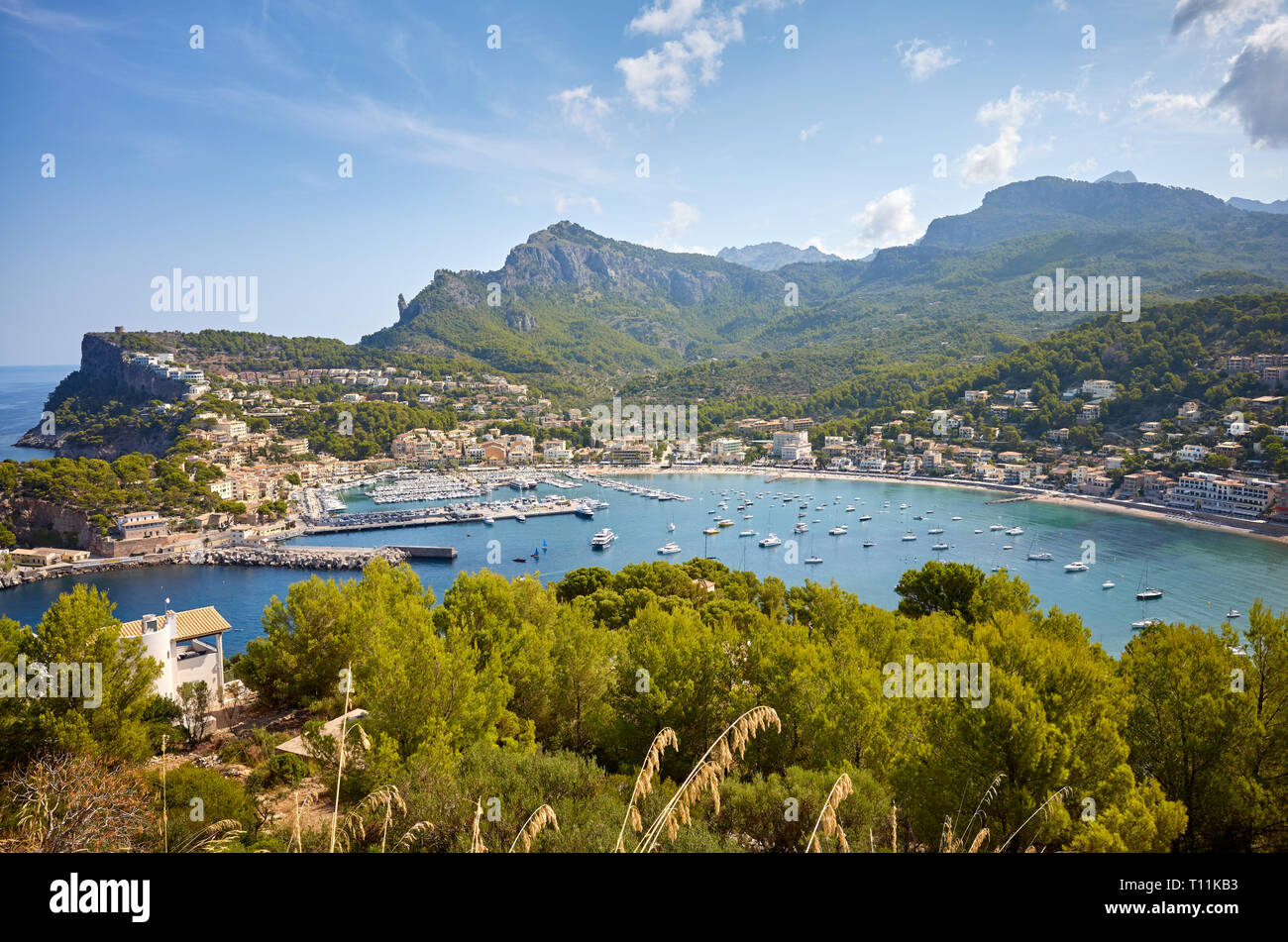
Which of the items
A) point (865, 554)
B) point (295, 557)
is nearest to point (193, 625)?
point (295, 557)

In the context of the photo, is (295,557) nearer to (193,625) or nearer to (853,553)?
(193,625)

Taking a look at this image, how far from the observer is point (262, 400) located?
2281 inches

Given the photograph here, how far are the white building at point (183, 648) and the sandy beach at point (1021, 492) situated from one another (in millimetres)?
37052

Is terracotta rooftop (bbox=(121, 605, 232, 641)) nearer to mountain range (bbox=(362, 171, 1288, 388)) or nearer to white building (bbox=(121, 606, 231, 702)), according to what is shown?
white building (bbox=(121, 606, 231, 702))

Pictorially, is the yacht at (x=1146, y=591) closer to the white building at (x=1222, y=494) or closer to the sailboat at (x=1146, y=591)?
the sailboat at (x=1146, y=591)

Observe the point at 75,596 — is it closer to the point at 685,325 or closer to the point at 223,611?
the point at 223,611

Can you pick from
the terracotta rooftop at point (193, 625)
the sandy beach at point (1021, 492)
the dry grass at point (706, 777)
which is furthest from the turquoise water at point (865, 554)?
the dry grass at point (706, 777)

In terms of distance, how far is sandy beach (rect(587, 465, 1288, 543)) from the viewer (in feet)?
96.8

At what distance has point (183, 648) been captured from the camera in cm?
1052

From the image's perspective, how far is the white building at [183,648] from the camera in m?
9.30

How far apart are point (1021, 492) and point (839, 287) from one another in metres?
121

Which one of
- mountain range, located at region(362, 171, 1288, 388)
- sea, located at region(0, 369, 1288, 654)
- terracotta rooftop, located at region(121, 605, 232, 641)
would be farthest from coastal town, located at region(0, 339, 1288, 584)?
mountain range, located at region(362, 171, 1288, 388)
